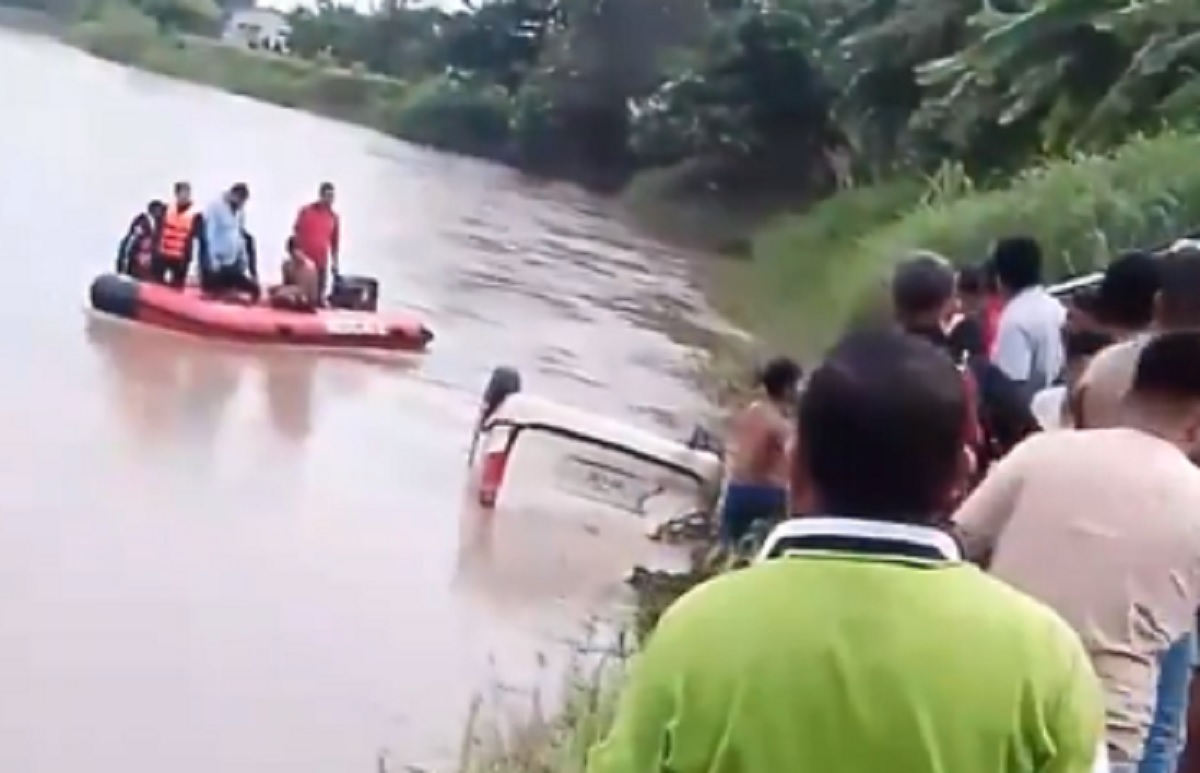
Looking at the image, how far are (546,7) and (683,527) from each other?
124 ft

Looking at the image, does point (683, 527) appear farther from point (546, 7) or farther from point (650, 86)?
point (546, 7)

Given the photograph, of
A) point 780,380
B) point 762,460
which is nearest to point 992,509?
point 762,460

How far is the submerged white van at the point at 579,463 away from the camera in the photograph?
12.4 meters

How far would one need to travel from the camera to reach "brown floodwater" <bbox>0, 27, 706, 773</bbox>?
9.21m

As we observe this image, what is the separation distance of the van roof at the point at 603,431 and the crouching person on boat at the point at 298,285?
496 centimetres

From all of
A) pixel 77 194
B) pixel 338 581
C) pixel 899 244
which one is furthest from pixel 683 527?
pixel 77 194

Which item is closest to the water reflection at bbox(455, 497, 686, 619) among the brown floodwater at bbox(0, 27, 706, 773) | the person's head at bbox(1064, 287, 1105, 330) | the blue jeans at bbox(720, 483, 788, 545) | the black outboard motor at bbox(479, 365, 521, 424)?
the brown floodwater at bbox(0, 27, 706, 773)

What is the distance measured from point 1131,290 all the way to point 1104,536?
1635mm

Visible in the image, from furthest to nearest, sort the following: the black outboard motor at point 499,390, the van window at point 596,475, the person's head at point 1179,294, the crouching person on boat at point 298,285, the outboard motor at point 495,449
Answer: the crouching person on boat at point 298,285 → the black outboard motor at point 499,390 → the outboard motor at point 495,449 → the van window at point 596,475 → the person's head at point 1179,294

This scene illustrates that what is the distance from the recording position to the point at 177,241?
732 inches

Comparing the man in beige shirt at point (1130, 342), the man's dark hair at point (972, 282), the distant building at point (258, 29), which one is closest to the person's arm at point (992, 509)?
the man in beige shirt at point (1130, 342)

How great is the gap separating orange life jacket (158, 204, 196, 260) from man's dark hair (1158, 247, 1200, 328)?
14207 millimetres

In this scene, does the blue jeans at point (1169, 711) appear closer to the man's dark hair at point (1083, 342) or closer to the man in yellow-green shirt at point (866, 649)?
the man in yellow-green shirt at point (866, 649)

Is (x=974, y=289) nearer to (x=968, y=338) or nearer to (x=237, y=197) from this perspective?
(x=968, y=338)
